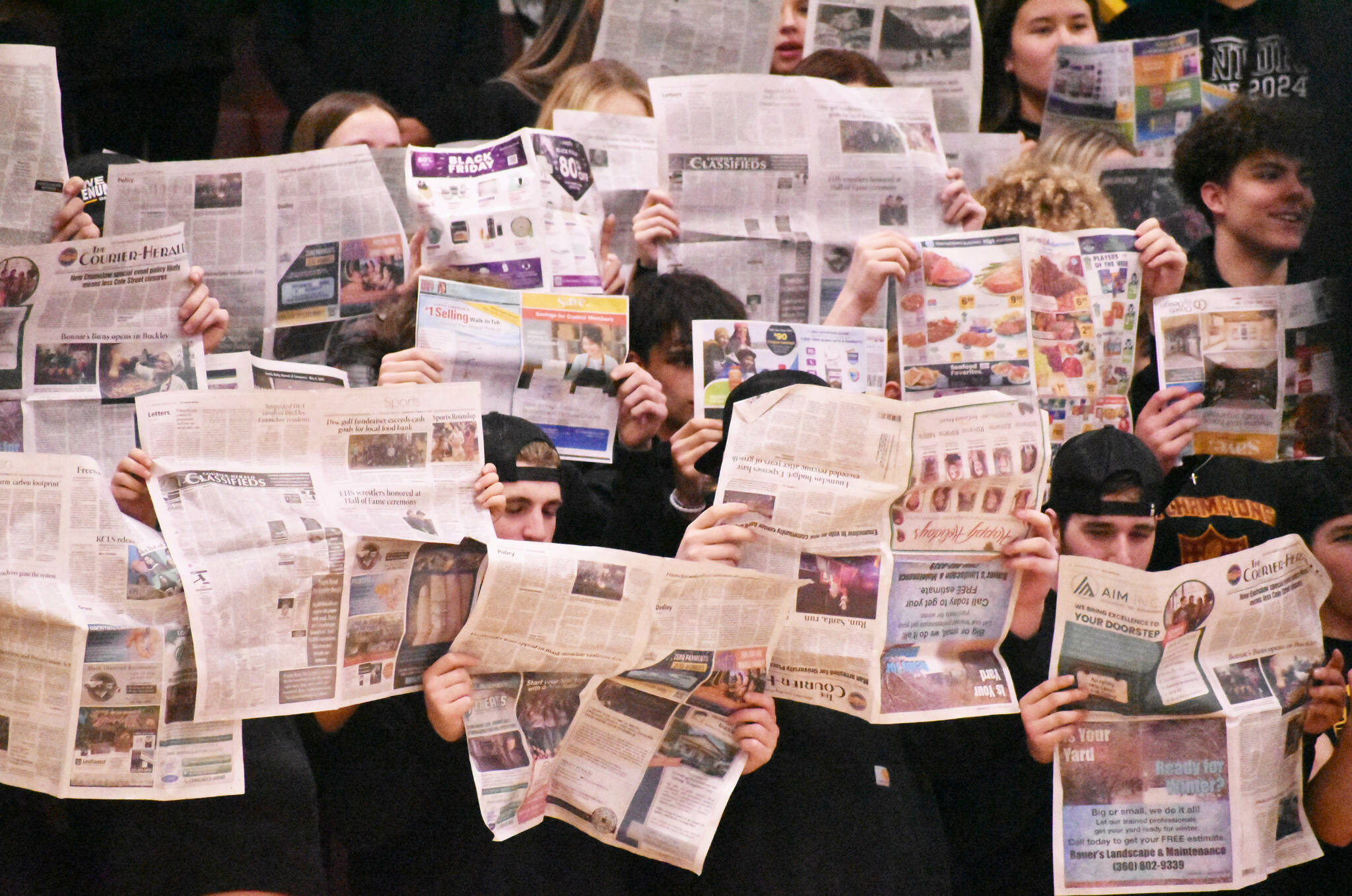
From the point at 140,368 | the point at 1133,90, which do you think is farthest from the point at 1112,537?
the point at 140,368

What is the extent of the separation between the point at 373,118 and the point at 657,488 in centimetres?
112

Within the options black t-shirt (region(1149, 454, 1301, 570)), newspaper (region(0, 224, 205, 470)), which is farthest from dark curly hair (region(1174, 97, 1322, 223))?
newspaper (region(0, 224, 205, 470))

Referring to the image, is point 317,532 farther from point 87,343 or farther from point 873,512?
point 873,512

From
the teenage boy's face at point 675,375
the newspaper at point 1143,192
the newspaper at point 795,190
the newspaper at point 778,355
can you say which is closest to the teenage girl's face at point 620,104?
the newspaper at point 795,190

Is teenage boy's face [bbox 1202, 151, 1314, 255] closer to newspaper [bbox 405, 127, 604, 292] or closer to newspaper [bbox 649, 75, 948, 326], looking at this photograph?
newspaper [bbox 649, 75, 948, 326]

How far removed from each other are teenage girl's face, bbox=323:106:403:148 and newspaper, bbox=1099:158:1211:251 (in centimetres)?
166

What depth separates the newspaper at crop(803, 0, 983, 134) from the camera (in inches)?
130

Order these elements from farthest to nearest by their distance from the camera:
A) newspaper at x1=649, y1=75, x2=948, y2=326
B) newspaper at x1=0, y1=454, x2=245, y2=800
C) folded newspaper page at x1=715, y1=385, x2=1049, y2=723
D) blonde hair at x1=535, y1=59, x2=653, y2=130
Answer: blonde hair at x1=535, y1=59, x2=653, y2=130 → newspaper at x1=649, y1=75, x2=948, y2=326 → folded newspaper page at x1=715, y1=385, x2=1049, y2=723 → newspaper at x1=0, y1=454, x2=245, y2=800

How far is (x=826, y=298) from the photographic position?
2891 millimetres

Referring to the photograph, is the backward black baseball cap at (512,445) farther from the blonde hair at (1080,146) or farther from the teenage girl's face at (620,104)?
the blonde hair at (1080,146)

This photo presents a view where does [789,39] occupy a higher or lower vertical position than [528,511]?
higher

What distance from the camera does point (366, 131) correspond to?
292 cm

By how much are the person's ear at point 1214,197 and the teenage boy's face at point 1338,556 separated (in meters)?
0.83

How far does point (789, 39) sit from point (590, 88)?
2.50ft
